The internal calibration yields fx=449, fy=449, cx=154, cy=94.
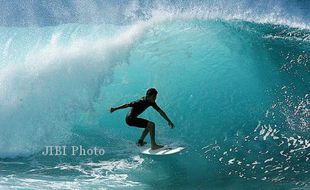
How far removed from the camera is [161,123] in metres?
9.88

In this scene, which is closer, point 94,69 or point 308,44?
point 94,69

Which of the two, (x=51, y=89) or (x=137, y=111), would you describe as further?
(x=51, y=89)

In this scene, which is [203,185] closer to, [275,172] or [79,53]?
[275,172]

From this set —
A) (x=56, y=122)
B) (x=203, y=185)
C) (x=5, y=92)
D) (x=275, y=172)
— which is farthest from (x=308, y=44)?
(x=5, y=92)

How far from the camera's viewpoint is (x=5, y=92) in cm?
1037

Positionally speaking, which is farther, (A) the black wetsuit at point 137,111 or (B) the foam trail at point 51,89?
(B) the foam trail at point 51,89

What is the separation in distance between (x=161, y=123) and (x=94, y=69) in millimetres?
2223

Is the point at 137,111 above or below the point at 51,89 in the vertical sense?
below

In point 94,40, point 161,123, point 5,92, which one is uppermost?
point 94,40

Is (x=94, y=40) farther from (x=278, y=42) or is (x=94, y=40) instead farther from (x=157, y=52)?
(x=278, y=42)

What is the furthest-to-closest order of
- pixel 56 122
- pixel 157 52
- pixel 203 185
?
pixel 157 52 → pixel 56 122 → pixel 203 185

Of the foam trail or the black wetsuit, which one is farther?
the foam trail

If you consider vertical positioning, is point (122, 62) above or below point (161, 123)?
above

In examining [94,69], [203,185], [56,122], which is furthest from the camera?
[94,69]
